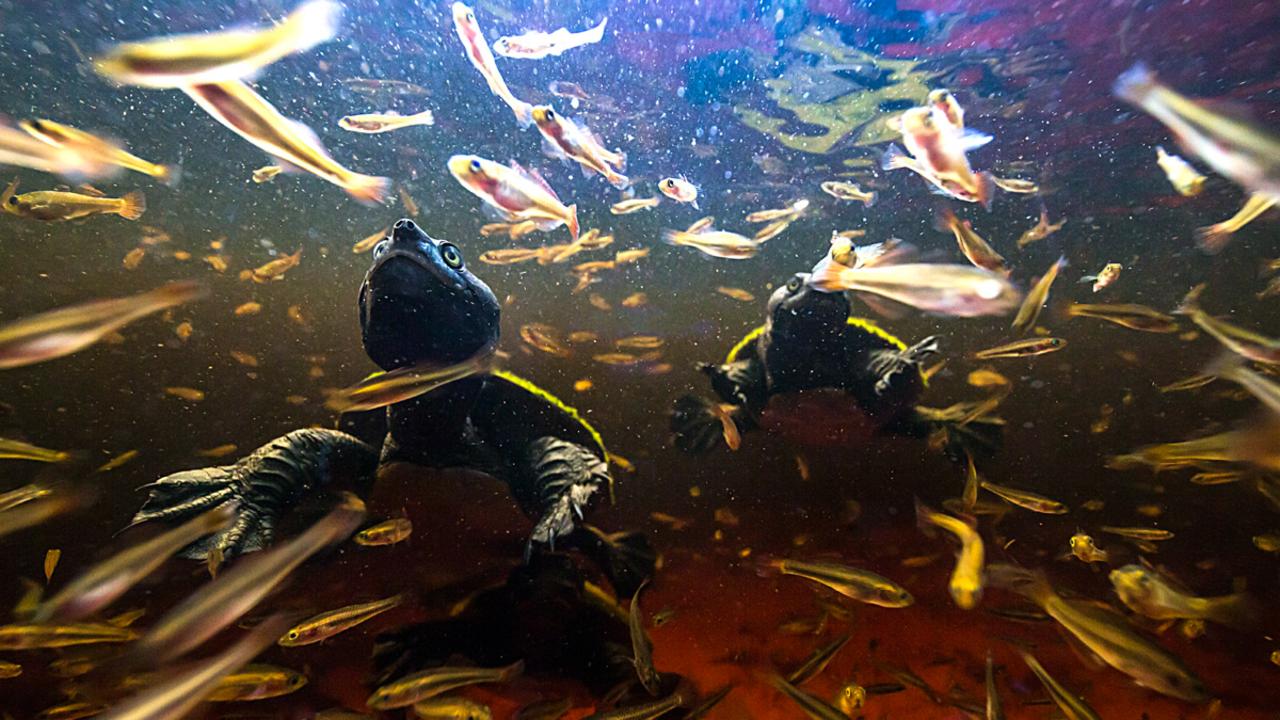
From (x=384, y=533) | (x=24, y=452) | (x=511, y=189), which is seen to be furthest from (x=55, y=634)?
(x=511, y=189)

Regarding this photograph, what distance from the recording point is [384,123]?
435cm

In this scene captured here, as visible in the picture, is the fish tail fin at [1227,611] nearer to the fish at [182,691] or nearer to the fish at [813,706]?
the fish at [813,706]

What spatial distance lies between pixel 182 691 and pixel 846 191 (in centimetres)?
1341

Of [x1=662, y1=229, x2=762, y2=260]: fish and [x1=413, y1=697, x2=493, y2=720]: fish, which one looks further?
[x1=662, y1=229, x2=762, y2=260]: fish

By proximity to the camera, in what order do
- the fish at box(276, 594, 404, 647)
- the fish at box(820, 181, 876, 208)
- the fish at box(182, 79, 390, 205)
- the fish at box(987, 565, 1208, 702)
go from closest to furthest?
1. the fish at box(182, 79, 390, 205)
2. the fish at box(987, 565, 1208, 702)
3. the fish at box(276, 594, 404, 647)
4. the fish at box(820, 181, 876, 208)

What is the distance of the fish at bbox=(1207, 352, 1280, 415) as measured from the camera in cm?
190

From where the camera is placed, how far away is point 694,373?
1041 centimetres

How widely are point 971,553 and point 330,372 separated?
10758 mm

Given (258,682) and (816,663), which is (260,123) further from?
(816,663)

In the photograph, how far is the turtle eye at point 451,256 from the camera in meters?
3.91

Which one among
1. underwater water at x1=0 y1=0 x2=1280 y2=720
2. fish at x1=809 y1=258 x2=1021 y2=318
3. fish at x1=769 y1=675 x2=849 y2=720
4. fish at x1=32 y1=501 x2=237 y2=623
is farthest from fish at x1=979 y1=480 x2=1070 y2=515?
fish at x1=32 y1=501 x2=237 y2=623

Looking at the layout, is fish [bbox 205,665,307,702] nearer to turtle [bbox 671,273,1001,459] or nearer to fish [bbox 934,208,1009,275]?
turtle [bbox 671,273,1001,459]

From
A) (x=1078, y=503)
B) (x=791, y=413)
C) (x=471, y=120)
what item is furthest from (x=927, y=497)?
(x=471, y=120)

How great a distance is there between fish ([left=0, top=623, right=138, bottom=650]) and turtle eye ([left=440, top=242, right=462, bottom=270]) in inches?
114
